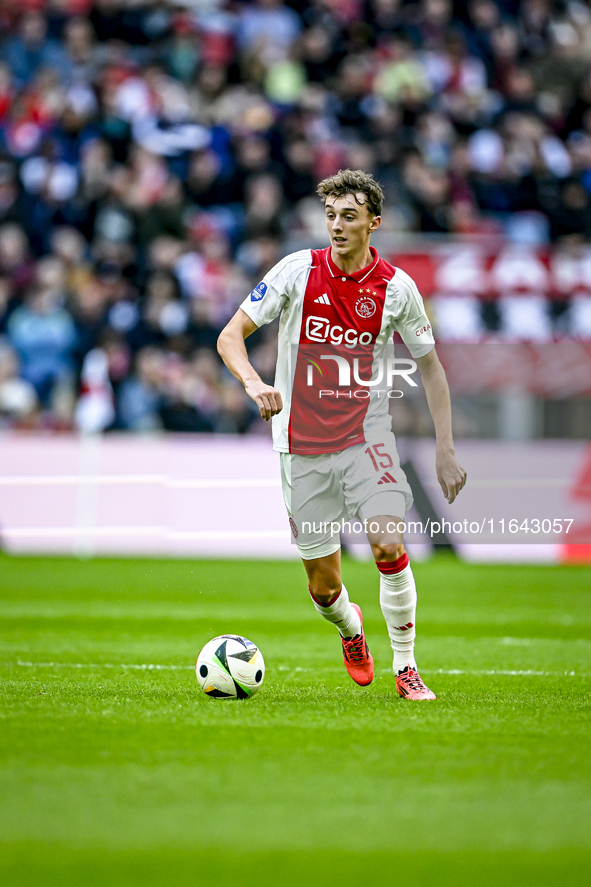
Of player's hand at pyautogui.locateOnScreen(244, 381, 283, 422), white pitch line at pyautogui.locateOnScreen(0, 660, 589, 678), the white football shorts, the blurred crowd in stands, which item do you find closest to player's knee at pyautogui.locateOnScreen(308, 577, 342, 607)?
the white football shorts

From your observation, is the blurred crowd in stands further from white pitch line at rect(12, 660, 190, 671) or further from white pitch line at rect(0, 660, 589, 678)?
white pitch line at rect(12, 660, 190, 671)

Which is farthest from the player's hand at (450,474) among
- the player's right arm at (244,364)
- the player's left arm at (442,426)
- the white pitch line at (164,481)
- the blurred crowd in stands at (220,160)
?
the blurred crowd in stands at (220,160)

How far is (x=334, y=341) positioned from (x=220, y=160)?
407 inches

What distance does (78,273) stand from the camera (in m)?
14.4

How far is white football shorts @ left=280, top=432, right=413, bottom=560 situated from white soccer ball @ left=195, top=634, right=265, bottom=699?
570 millimetres

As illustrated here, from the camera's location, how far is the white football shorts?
5602 mm

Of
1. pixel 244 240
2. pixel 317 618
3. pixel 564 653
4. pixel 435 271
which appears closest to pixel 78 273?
pixel 244 240

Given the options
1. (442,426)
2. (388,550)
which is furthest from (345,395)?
(388,550)

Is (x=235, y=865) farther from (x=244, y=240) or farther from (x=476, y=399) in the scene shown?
(x=244, y=240)

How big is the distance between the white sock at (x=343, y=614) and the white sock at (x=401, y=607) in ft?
0.90

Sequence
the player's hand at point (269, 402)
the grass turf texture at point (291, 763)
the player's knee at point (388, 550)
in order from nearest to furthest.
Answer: the grass turf texture at point (291, 763) → the player's hand at point (269, 402) → the player's knee at point (388, 550)

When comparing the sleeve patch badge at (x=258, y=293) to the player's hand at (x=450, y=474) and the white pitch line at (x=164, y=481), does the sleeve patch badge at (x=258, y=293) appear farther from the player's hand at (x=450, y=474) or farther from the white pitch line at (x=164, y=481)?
the white pitch line at (x=164, y=481)

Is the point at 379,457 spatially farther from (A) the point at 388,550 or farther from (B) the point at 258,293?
(B) the point at 258,293

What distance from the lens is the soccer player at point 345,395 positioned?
5.59 metres
